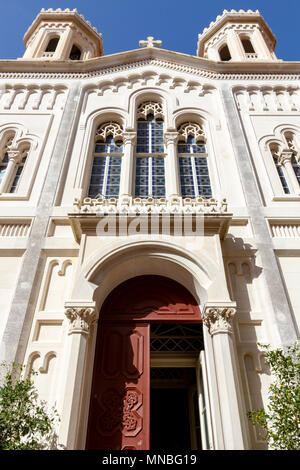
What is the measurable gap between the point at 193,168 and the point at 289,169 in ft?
9.87

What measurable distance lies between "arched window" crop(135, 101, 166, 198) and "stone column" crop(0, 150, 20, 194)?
3858mm

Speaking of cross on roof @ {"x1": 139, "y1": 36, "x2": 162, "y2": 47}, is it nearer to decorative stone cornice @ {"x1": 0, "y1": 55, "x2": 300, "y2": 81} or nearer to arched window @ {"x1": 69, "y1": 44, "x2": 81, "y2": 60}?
decorative stone cornice @ {"x1": 0, "y1": 55, "x2": 300, "y2": 81}

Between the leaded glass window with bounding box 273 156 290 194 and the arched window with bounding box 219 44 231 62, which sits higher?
the arched window with bounding box 219 44 231 62

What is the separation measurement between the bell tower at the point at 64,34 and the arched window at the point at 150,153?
24.6 feet

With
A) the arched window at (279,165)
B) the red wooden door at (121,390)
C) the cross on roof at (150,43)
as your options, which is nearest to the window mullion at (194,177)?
the arched window at (279,165)

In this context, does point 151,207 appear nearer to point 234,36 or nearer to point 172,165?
point 172,165

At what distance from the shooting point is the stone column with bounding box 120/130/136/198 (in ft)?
33.0

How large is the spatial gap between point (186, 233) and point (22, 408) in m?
4.78

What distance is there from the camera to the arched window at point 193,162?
10.4m

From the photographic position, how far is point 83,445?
232 inches

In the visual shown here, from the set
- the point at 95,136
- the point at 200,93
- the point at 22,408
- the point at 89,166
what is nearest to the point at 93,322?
the point at 22,408

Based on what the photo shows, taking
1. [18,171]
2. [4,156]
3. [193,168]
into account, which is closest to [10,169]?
[18,171]

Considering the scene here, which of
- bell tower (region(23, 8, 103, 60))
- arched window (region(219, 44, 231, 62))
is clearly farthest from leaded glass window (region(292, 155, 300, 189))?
bell tower (region(23, 8, 103, 60))

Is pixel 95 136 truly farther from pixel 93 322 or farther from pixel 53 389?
pixel 53 389
